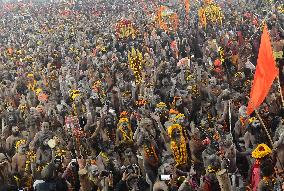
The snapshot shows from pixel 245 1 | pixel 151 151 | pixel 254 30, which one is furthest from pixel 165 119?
pixel 245 1

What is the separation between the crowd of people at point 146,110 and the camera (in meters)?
7.09

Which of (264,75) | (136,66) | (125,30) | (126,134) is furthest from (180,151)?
(125,30)

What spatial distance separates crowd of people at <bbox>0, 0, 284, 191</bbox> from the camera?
709 cm

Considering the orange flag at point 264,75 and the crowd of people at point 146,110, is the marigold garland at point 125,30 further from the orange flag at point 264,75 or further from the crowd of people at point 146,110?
the orange flag at point 264,75

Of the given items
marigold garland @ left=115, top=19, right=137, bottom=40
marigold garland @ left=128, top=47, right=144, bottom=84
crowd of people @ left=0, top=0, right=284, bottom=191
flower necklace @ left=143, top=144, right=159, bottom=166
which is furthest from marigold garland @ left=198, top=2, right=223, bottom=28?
flower necklace @ left=143, top=144, right=159, bottom=166

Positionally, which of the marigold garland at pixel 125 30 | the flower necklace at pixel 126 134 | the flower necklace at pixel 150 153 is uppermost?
the flower necklace at pixel 150 153

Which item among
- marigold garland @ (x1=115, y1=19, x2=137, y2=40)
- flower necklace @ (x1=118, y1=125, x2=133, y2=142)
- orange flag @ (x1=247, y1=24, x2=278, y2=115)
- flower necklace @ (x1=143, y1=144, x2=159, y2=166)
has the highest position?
orange flag @ (x1=247, y1=24, x2=278, y2=115)

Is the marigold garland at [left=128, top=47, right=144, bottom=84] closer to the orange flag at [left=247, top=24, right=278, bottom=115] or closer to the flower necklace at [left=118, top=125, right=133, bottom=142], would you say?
the flower necklace at [left=118, top=125, right=133, bottom=142]

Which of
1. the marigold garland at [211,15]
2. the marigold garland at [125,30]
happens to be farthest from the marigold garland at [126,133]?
the marigold garland at [211,15]

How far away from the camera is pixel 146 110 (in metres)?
9.80

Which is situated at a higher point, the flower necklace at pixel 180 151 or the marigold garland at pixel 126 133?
the flower necklace at pixel 180 151

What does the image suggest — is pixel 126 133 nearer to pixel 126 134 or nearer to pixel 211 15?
pixel 126 134

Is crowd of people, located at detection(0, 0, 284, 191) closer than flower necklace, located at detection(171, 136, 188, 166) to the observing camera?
Yes

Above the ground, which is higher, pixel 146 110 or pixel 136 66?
pixel 146 110
